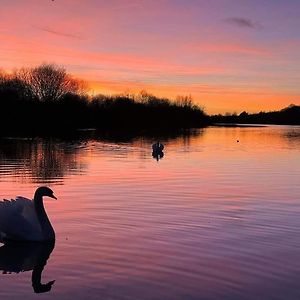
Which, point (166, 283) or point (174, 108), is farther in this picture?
point (174, 108)

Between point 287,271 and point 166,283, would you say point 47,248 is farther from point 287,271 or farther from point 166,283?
point 287,271

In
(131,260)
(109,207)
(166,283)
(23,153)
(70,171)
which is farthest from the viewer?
(23,153)

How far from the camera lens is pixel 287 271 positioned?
10016mm

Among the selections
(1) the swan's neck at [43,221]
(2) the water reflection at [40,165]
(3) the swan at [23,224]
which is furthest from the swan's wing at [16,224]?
(2) the water reflection at [40,165]

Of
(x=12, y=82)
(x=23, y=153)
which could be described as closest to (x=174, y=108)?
(x=12, y=82)

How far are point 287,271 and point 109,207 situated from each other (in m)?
7.21

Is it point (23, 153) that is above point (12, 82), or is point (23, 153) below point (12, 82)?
below

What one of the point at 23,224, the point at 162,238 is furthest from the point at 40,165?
the point at 162,238

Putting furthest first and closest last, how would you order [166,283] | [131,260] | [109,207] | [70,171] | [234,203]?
1. [70,171]
2. [234,203]
3. [109,207]
4. [131,260]
5. [166,283]

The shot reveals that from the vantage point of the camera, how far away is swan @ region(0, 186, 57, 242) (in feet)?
38.4

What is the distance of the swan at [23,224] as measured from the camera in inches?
461

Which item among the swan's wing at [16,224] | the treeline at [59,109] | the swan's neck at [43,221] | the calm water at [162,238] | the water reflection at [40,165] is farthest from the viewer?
the treeline at [59,109]

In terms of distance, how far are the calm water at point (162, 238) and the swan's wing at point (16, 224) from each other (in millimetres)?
395

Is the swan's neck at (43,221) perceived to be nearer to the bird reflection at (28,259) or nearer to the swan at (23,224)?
the swan at (23,224)
